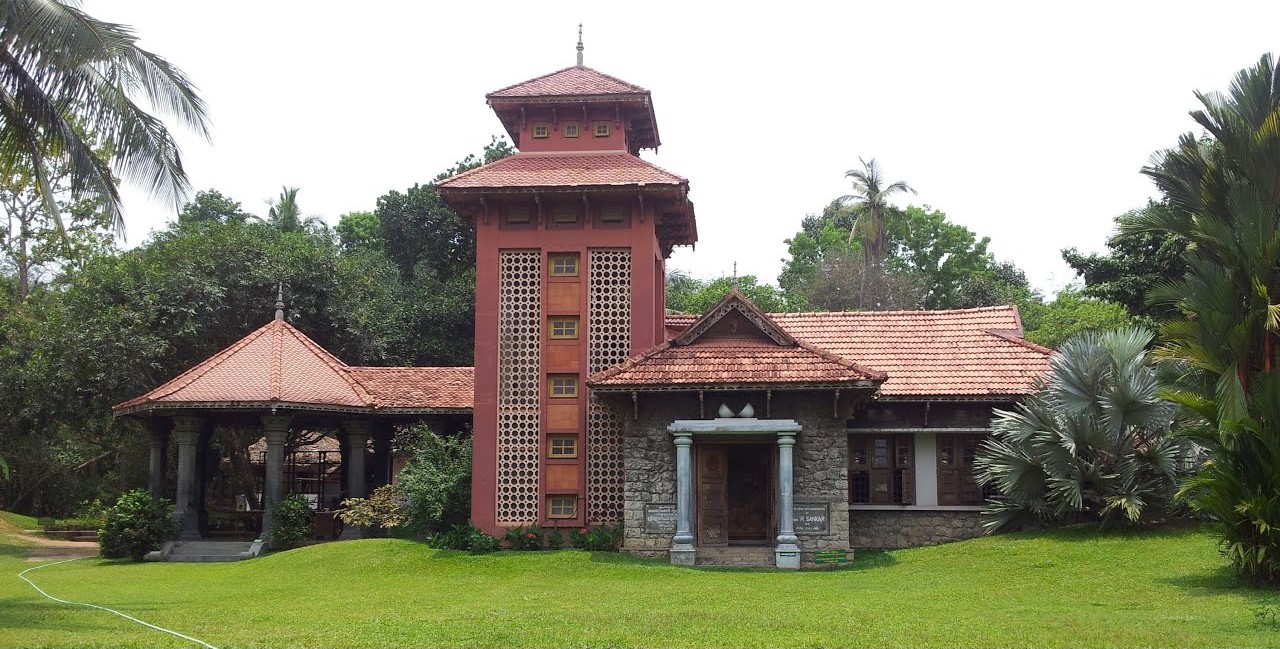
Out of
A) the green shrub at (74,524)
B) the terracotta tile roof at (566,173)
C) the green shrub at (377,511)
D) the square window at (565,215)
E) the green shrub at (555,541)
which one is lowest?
the green shrub at (74,524)

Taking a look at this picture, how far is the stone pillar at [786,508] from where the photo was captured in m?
19.0

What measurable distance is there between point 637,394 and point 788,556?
11.8 feet

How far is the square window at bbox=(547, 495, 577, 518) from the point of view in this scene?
21.0 m

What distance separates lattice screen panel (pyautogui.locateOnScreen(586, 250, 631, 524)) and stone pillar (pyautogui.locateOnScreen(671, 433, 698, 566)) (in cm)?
183

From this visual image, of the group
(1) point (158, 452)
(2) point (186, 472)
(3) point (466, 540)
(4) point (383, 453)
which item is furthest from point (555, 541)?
(1) point (158, 452)

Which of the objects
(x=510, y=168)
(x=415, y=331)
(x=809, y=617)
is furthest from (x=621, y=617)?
(x=415, y=331)

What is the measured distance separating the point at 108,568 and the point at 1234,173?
1896 cm

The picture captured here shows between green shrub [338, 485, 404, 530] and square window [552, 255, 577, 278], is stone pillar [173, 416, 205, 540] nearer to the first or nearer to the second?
green shrub [338, 485, 404, 530]

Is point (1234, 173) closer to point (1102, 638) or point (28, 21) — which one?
point (1102, 638)

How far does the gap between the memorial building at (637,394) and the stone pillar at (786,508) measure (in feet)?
0.12

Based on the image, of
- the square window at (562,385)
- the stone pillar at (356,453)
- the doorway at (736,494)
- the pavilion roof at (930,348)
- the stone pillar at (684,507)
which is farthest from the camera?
the stone pillar at (356,453)

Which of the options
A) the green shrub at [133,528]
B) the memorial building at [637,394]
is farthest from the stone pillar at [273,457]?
the green shrub at [133,528]

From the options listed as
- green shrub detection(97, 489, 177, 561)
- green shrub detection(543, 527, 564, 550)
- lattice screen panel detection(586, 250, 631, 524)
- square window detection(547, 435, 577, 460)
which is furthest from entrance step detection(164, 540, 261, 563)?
lattice screen panel detection(586, 250, 631, 524)

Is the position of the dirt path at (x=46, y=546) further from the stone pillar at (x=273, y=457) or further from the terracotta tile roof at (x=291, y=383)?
the stone pillar at (x=273, y=457)
